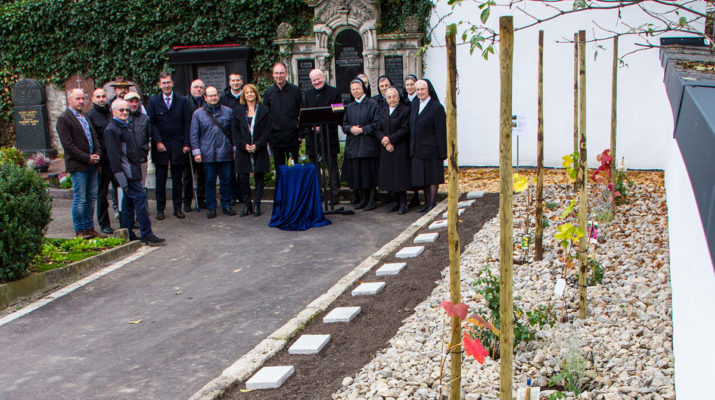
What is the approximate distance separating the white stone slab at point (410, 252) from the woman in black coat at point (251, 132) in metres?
3.55

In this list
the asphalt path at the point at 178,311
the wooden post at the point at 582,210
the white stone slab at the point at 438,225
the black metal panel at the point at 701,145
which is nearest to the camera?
the black metal panel at the point at 701,145

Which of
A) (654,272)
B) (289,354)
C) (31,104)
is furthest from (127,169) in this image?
(31,104)

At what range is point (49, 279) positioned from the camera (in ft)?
24.5

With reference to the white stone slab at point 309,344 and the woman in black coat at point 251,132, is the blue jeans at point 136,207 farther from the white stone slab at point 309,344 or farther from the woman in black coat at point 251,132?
the white stone slab at point 309,344

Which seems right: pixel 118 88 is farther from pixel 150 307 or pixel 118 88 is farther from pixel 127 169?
pixel 150 307

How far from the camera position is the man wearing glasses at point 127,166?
28.9ft

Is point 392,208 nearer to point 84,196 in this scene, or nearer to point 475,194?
point 475,194

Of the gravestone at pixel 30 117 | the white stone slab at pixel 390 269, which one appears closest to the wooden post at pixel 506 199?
the white stone slab at pixel 390 269

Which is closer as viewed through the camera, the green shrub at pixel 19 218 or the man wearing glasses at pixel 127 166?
the green shrub at pixel 19 218

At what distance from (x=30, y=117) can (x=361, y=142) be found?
11.3 m

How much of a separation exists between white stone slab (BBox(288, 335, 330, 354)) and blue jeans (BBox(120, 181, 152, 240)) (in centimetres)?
447

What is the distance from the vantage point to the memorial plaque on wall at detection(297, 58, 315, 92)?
15.3m

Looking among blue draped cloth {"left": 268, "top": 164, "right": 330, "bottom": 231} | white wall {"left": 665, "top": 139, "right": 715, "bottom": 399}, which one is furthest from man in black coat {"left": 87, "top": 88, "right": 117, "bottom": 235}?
white wall {"left": 665, "top": 139, "right": 715, "bottom": 399}

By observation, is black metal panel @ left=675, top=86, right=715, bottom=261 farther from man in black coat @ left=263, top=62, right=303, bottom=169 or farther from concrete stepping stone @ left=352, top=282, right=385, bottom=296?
man in black coat @ left=263, top=62, right=303, bottom=169
